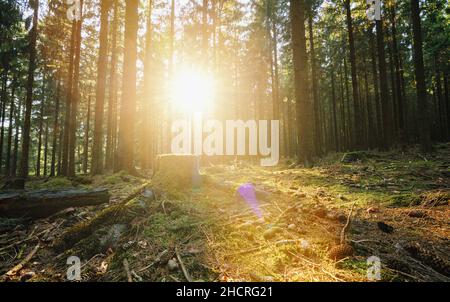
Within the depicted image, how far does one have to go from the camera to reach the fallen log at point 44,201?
3848 mm

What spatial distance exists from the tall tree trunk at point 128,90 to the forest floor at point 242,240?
564 cm

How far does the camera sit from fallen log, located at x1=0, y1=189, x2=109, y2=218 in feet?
12.6

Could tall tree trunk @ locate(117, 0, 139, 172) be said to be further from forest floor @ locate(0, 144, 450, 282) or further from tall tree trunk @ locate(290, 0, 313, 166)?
tall tree trunk @ locate(290, 0, 313, 166)

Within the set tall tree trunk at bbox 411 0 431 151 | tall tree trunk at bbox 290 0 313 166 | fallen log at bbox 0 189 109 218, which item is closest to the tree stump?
fallen log at bbox 0 189 109 218

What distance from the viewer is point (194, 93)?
16.9 meters

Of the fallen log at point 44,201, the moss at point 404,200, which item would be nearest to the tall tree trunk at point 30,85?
the fallen log at point 44,201

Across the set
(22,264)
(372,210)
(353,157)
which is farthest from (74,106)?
(353,157)

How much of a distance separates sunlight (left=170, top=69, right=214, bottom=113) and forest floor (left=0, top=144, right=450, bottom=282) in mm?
12734

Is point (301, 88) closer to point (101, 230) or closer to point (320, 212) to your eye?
point (320, 212)

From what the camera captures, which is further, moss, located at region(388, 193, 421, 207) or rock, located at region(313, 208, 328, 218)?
moss, located at region(388, 193, 421, 207)

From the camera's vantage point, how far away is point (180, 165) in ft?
18.0

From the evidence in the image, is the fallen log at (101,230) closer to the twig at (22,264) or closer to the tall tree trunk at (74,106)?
the twig at (22,264)
